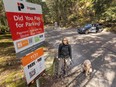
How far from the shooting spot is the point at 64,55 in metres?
8.05

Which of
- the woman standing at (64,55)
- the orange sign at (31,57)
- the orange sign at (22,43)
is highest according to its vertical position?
the orange sign at (22,43)

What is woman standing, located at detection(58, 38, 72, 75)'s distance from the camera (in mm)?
7910

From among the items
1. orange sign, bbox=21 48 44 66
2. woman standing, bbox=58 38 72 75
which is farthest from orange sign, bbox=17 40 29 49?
woman standing, bbox=58 38 72 75

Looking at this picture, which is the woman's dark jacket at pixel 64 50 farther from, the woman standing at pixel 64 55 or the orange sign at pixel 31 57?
the orange sign at pixel 31 57

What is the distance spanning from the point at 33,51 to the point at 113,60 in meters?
7.26

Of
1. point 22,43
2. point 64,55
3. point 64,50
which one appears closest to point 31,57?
point 22,43

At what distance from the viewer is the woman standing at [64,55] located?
7.91 m

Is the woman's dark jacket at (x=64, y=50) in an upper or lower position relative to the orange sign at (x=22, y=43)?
lower

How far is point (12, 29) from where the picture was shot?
353 centimetres

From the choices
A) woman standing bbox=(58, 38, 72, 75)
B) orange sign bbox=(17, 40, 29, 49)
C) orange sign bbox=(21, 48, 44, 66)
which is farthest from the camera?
woman standing bbox=(58, 38, 72, 75)

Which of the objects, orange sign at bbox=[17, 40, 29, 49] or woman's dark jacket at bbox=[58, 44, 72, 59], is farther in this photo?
woman's dark jacket at bbox=[58, 44, 72, 59]

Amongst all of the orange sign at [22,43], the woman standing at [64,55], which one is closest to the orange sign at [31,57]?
the orange sign at [22,43]

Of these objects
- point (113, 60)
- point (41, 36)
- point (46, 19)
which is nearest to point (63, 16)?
point (46, 19)

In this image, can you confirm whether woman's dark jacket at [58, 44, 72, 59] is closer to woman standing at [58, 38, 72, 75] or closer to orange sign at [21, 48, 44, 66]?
woman standing at [58, 38, 72, 75]
